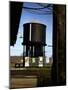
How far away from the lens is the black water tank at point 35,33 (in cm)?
181

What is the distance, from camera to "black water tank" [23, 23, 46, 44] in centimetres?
181

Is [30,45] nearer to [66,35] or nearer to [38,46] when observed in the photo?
[38,46]

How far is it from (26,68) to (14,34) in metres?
A: 0.31

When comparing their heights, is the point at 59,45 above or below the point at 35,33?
below

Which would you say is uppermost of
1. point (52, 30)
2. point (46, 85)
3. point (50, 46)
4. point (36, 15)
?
point (36, 15)

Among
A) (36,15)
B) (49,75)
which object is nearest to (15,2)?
(36,15)

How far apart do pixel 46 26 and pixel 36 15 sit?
0.13m

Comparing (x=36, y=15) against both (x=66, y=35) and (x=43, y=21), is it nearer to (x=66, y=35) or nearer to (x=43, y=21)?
(x=43, y=21)

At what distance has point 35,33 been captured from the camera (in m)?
1.84

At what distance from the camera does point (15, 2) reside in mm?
1778

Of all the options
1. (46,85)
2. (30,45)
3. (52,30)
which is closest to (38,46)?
(30,45)

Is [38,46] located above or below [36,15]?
below

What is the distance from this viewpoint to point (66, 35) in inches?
74.2

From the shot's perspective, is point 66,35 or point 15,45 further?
point 66,35
